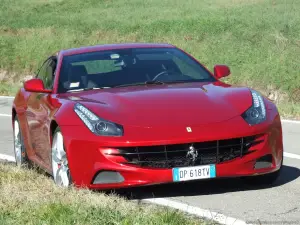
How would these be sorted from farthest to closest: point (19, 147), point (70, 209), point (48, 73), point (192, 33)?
point (192, 33) < point (19, 147) < point (48, 73) < point (70, 209)

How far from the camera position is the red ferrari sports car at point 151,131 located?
827 centimetres

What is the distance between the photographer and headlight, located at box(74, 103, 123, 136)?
8336 mm

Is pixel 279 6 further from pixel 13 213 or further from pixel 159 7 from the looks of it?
pixel 13 213

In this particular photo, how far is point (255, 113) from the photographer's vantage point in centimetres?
872

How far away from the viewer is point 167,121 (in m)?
8.42

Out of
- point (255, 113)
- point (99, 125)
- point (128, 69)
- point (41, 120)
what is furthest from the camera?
point (128, 69)

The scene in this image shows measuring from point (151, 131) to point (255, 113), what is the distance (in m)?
1.02

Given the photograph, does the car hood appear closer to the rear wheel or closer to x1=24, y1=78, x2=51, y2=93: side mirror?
x1=24, y1=78, x2=51, y2=93: side mirror

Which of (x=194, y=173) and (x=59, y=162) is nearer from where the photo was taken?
(x=194, y=173)

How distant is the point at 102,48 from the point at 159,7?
44.9 meters

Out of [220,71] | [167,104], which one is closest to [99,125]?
[167,104]

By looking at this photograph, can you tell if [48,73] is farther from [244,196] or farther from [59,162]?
[244,196]

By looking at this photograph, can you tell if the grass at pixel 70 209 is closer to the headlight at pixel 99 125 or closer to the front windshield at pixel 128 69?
the headlight at pixel 99 125

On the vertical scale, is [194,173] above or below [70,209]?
below
